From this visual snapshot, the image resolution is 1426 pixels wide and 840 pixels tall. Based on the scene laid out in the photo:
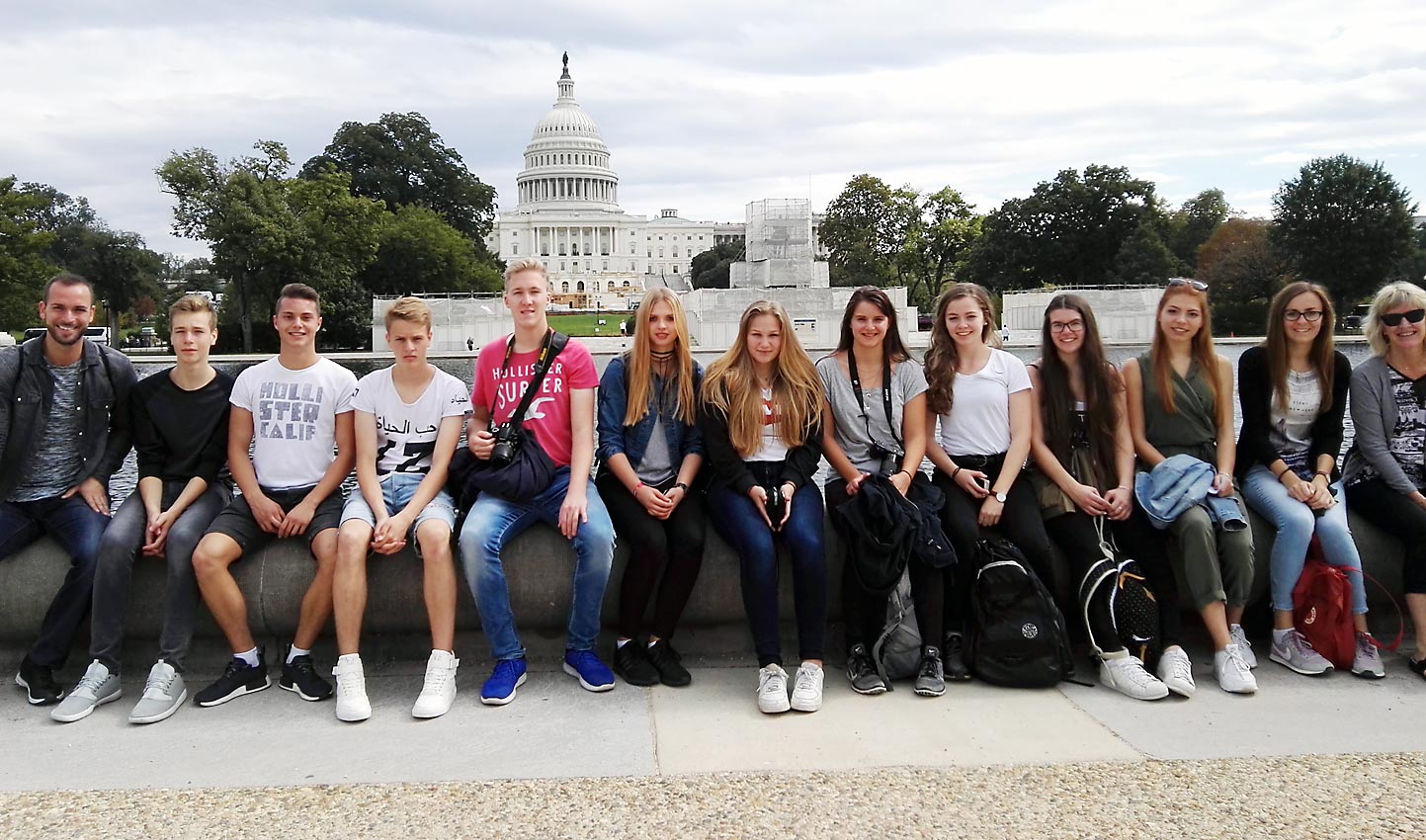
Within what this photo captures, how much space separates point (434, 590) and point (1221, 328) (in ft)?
189

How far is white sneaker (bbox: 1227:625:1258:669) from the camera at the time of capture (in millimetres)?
4574

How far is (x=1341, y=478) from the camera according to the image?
17.4 ft

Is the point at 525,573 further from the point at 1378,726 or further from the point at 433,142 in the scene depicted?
the point at 433,142

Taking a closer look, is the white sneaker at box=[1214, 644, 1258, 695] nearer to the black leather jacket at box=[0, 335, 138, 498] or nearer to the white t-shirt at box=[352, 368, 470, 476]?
the white t-shirt at box=[352, 368, 470, 476]

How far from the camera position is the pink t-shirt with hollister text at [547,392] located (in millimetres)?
4910

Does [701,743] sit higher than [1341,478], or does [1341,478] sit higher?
[1341,478]

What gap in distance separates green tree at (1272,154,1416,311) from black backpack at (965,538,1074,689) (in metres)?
57.5

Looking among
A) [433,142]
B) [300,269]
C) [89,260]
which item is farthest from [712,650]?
[433,142]

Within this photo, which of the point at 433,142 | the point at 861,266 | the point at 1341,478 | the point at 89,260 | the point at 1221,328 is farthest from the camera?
the point at 433,142

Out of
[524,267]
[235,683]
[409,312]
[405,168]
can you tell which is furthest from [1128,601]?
[405,168]

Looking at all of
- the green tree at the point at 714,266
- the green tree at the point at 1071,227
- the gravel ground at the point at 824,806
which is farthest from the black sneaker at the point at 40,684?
the green tree at the point at 714,266

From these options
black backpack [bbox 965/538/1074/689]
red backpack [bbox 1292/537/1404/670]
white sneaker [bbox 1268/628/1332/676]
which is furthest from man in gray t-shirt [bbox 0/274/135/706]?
red backpack [bbox 1292/537/1404/670]

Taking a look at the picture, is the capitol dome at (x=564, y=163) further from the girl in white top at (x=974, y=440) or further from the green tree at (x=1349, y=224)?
the girl in white top at (x=974, y=440)

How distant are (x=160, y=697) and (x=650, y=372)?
98.5 inches
